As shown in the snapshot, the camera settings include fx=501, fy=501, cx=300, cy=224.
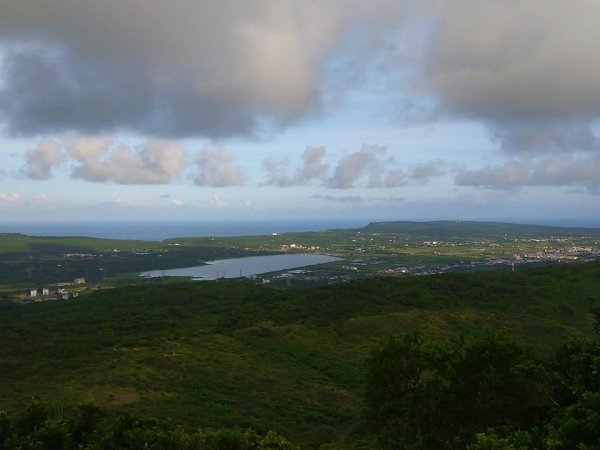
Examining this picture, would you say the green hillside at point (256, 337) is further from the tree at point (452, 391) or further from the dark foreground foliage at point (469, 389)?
the tree at point (452, 391)

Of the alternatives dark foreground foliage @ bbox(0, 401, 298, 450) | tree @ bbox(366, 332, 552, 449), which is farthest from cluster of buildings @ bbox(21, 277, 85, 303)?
tree @ bbox(366, 332, 552, 449)

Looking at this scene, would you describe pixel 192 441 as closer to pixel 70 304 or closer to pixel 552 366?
pixel 552 366

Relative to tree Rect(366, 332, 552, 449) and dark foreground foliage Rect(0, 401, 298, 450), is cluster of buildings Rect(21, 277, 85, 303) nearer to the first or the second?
dark foreground foliage Rect(0, 401, 298, 450)

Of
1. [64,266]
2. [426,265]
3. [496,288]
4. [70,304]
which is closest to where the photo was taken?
[496,288]

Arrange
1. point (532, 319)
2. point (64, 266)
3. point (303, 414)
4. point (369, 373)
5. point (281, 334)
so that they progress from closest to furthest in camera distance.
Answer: point (369, 373)
point (303, 414)
point (281, 334)
point (532, 319)
point (64, 266)

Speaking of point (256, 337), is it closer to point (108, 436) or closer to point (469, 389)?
point (108, 436)

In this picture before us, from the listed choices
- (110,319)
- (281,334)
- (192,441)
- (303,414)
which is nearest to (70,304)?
(110,319)
